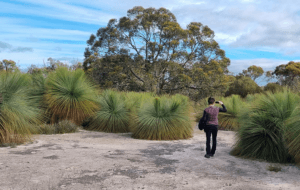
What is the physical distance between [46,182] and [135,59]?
18.4 meters

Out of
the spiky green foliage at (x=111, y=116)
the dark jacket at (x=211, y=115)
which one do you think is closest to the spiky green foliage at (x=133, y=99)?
the spiky green foliage at (x=111, y=116)

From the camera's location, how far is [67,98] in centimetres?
1080

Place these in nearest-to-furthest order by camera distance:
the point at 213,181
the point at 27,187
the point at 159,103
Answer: the point at 27,187 < the point at 213,181 < the point at 159,103

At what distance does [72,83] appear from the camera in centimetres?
1119

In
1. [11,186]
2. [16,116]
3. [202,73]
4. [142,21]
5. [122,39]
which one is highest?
[142,21]

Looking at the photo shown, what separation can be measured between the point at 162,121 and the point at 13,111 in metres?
4.46

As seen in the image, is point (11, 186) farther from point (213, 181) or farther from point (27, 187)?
point (213, 181)

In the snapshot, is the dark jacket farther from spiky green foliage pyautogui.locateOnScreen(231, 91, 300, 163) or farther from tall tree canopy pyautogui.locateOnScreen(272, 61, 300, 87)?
tall tree canopy pyautogui.locateOnScreen(272, 61, 300, 87)

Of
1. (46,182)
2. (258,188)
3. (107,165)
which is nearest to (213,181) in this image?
(258,188)

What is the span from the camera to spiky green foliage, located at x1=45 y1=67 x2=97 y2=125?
1082cm

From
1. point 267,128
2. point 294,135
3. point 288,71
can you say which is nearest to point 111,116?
point 267,128

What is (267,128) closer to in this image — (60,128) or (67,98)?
(60,128)

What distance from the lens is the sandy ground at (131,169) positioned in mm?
4625

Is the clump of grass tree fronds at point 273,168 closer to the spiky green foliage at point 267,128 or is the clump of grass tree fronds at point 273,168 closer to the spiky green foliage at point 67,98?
the spiky green foliage at point 267,128
